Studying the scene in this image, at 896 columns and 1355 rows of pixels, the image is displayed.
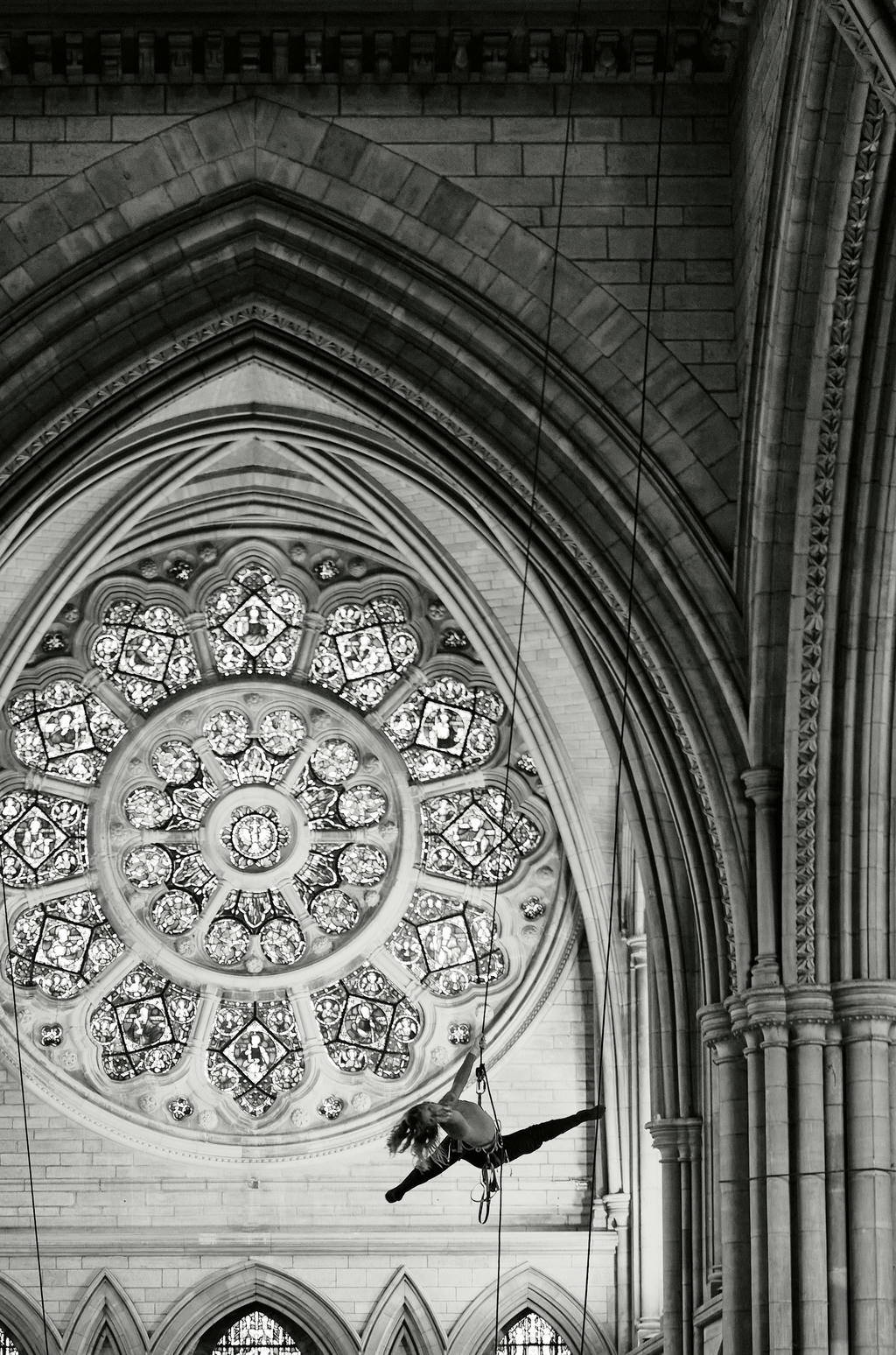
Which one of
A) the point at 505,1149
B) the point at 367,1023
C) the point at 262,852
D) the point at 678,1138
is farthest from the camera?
the point at 262,852

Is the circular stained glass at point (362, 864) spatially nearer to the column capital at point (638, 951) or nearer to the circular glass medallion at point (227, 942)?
the circular glass medallion at point (227, 942)

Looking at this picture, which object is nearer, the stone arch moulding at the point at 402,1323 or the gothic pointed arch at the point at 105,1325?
the gothic pointed arch at the point at 105,1325

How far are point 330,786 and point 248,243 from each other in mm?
6219

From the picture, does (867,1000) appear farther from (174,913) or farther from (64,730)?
(64,730)

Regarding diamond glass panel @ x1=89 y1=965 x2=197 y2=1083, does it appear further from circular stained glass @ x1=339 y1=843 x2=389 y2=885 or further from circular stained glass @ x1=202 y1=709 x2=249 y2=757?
circular stained glass @ x1=202 y1=709 x2=249 y2=757

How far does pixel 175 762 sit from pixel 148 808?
42cm

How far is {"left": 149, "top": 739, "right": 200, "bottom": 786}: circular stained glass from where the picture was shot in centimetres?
1839

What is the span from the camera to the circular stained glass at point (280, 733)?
1852cm

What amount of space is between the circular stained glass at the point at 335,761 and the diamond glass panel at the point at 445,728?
0.34m

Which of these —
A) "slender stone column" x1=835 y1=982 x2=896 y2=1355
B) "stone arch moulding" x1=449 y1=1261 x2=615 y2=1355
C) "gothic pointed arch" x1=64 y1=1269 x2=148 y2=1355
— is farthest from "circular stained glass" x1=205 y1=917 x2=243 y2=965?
"slender stone column" x1=835 y1=982 x2=896 y2=1355

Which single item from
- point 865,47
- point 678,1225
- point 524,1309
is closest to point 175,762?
point 524,1309

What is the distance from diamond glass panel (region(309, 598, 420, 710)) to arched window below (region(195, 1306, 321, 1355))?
185 inches

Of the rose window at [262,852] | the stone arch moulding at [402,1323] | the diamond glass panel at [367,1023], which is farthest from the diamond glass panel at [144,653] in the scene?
the stone arch moulding at [402,1323]

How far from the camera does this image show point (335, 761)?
18500mm
